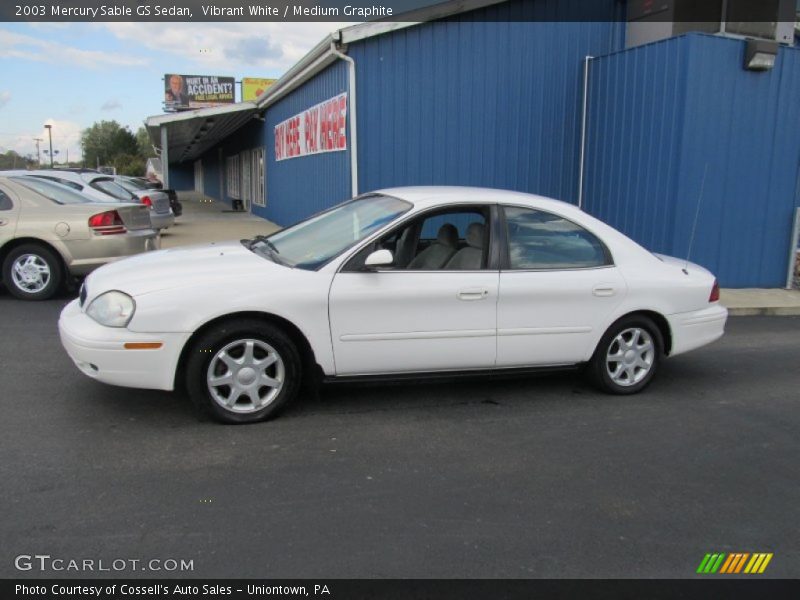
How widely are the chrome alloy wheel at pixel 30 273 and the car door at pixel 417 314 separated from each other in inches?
212

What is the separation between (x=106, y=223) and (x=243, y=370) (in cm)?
484

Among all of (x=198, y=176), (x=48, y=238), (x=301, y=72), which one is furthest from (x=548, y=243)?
(x=198, y=176)

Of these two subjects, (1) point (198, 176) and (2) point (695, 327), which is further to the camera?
(1) point (198, 176)

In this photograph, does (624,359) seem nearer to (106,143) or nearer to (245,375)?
(245,375)

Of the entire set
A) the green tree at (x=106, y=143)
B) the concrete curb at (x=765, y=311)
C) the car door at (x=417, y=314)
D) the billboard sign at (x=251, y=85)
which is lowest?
the concrete curb at (x=765, y=311)

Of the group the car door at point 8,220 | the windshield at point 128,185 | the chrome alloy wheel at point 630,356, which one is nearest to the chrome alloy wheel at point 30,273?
the car door at point 8,220

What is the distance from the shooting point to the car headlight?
13.2 ft

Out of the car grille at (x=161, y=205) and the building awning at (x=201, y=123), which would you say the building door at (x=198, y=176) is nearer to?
the building awning at (x=201, y=123)

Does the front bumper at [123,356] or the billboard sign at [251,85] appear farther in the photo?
the billboard sign at [251,85]

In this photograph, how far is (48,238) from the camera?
792 centimetres

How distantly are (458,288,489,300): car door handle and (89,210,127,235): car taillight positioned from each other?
5.34 metres

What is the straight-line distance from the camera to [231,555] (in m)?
2.88

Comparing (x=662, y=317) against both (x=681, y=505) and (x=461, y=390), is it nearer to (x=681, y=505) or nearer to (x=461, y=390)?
(x=461, y=390)

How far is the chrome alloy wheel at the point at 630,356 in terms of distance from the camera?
5035mm
